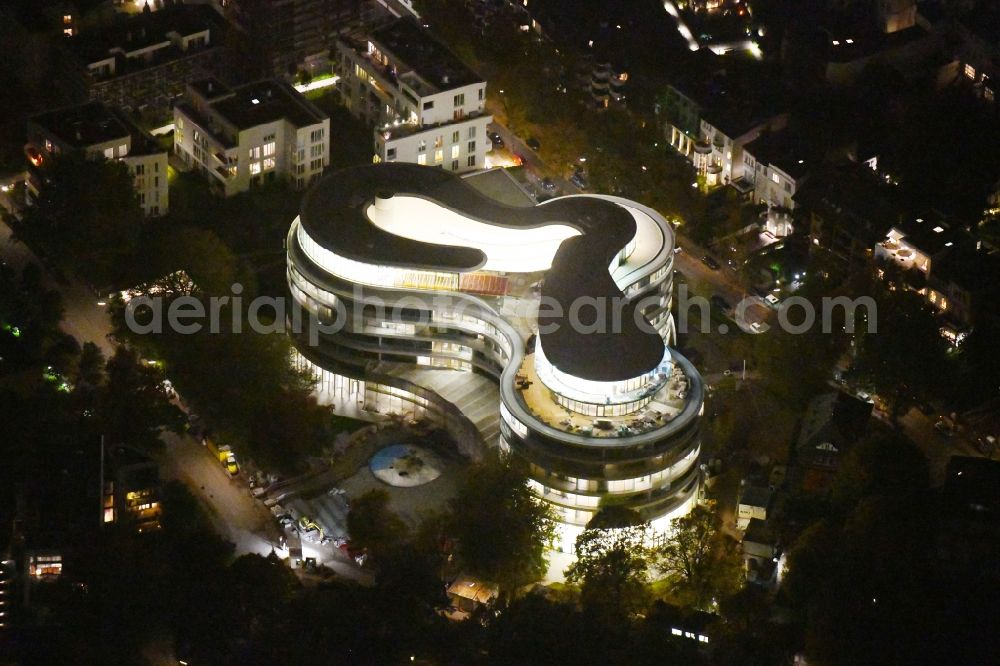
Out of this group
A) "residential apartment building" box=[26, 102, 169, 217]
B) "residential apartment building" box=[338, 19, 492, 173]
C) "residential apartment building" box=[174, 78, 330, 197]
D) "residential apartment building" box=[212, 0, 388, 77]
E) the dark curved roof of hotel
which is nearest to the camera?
the dark curved roof of hotel

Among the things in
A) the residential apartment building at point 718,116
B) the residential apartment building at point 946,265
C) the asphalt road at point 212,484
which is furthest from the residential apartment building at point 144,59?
the residential apartment building at point 946,265

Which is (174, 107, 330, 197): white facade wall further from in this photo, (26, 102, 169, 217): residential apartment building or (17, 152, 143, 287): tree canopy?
(17, 152, 143, 287): tree canopy

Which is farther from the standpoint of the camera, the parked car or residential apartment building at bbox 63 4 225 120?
residential apartment building at bbox 63 4 225 120

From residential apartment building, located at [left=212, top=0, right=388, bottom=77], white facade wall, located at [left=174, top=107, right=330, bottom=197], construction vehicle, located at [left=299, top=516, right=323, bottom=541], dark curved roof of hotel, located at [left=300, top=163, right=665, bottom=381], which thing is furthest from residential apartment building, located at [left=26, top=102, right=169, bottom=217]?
construction vehicle, located at [left=299, top=516, right=323, bottom=541]

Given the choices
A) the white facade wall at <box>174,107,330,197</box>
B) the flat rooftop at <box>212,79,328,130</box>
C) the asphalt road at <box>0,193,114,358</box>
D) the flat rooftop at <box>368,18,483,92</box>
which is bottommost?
the asphalt road at <box>0,193,114,358</box>

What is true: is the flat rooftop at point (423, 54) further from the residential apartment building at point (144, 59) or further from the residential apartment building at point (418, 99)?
the residential apartment building at point (144, 59)

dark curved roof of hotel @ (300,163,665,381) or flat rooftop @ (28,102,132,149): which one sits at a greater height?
dark curved roof of hotel @ (300,163,665,381)

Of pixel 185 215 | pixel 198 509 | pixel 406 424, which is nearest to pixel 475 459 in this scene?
pixel 406 424

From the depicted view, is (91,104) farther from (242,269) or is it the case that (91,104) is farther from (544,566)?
(544,566)
